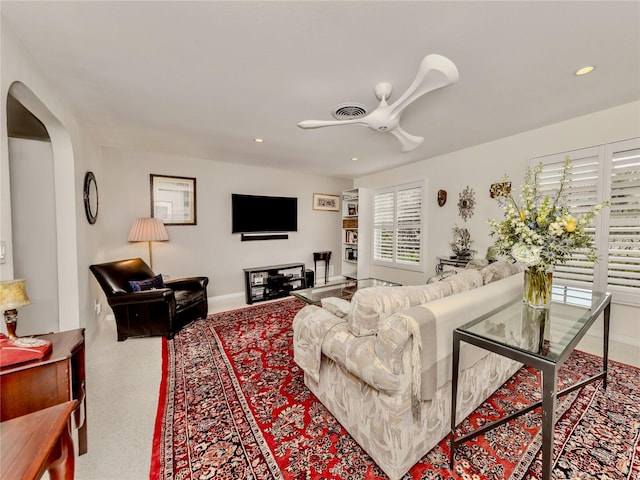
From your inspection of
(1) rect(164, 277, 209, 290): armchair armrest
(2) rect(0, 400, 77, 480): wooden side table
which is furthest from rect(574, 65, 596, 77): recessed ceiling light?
(1) rect(164, 277, 209, 290): armchair armrest

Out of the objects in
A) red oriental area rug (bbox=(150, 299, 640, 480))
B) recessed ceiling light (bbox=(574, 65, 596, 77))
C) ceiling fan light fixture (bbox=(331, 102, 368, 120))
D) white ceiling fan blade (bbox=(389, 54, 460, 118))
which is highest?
recessed ceiling light (bbox=(574, 65, 596, 77))

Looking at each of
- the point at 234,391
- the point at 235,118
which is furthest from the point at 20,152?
the point at 234,391

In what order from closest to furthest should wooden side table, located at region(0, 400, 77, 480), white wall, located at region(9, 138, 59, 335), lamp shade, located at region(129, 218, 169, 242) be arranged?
wooden side table, located at region(0, 400, 77, 480) → white wall, located at region(9, 138, 59, 335) → lamp shade, located at region(129, 218, 169, 242)

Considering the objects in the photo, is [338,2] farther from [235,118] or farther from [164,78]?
[235,118]

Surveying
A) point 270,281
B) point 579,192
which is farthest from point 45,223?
point 579,192

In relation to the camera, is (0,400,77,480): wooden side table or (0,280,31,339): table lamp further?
(0,280,31,339): table lamp

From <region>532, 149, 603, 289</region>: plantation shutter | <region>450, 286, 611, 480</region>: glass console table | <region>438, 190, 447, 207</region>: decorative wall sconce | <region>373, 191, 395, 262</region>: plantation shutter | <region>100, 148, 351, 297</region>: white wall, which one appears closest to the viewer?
<region>450, 286, 611, 480</region>: glass console table

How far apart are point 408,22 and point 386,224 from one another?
3953 mm

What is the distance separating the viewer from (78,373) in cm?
142

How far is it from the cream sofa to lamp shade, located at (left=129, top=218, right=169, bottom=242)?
2715 millimetres

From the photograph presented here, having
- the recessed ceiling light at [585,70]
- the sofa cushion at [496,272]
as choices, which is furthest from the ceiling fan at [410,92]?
the sofa cushion at [496,272]

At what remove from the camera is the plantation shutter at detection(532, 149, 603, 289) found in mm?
2750

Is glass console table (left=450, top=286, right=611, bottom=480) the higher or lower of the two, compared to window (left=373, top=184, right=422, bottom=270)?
lower

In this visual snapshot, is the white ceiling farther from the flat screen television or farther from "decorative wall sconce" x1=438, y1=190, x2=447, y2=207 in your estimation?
the flat screen television
